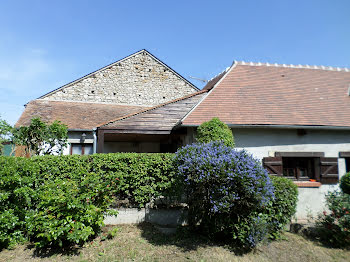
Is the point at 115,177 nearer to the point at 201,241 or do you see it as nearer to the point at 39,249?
the point at 39,249

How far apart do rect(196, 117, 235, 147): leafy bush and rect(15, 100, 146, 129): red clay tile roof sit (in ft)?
19.6

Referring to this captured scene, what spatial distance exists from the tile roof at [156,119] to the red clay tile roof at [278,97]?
739 mm

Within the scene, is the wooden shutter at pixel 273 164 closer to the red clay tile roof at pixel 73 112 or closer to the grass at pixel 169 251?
the grass at pixel 169 251

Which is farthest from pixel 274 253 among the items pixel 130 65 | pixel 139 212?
pixel 130 65

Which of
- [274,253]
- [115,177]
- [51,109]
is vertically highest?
[51,109]

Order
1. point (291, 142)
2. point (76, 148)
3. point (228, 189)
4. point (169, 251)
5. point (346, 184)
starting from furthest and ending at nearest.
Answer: point (76, 148), point (291, 142), point (346, 184), point (169, 251), point (228, 189)

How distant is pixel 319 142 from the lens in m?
8.27

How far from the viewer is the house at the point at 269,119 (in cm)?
785

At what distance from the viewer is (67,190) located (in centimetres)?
430

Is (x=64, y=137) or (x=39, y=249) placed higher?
(x=64, y=137)

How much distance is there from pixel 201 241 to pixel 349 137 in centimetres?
749

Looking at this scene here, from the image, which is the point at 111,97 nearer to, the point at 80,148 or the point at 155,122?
the point at 80,148

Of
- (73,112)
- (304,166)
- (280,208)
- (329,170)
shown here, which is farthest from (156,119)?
(329,170)

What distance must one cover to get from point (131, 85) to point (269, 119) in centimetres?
1035
